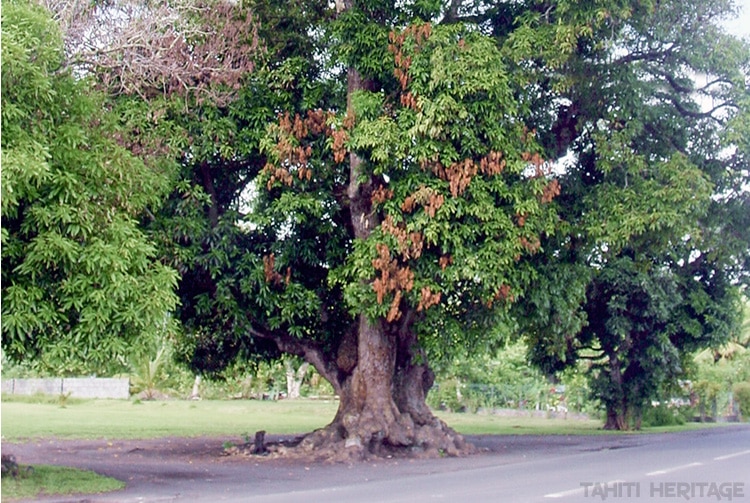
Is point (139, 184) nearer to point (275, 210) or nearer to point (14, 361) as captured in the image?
point (14, 361)

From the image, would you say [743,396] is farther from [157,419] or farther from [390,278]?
[390,278]

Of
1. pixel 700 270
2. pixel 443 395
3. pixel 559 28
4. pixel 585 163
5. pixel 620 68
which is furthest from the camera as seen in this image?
pixel 443 395

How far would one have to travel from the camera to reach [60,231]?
453 inches

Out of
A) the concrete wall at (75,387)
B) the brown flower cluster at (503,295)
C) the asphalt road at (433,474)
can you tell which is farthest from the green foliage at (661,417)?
the concrete wall at (75,387)

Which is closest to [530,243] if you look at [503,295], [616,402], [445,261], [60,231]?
[503,295]

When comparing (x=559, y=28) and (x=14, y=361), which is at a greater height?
(x=559, y=28)

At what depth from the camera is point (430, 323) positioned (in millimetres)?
17422

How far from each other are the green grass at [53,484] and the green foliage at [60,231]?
1583 mm

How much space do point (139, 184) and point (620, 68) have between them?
944 centimetres

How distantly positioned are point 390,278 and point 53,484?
6395 millimetres

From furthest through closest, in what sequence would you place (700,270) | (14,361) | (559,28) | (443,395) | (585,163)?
(443,395), (700,270), (585,163), (559,28), (14,361)

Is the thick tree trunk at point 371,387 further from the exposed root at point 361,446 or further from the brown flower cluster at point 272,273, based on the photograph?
the brown flower cluster at point 272,273

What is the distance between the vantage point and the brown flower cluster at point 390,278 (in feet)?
52.6

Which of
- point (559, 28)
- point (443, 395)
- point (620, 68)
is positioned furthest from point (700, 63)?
point (443, 395)
